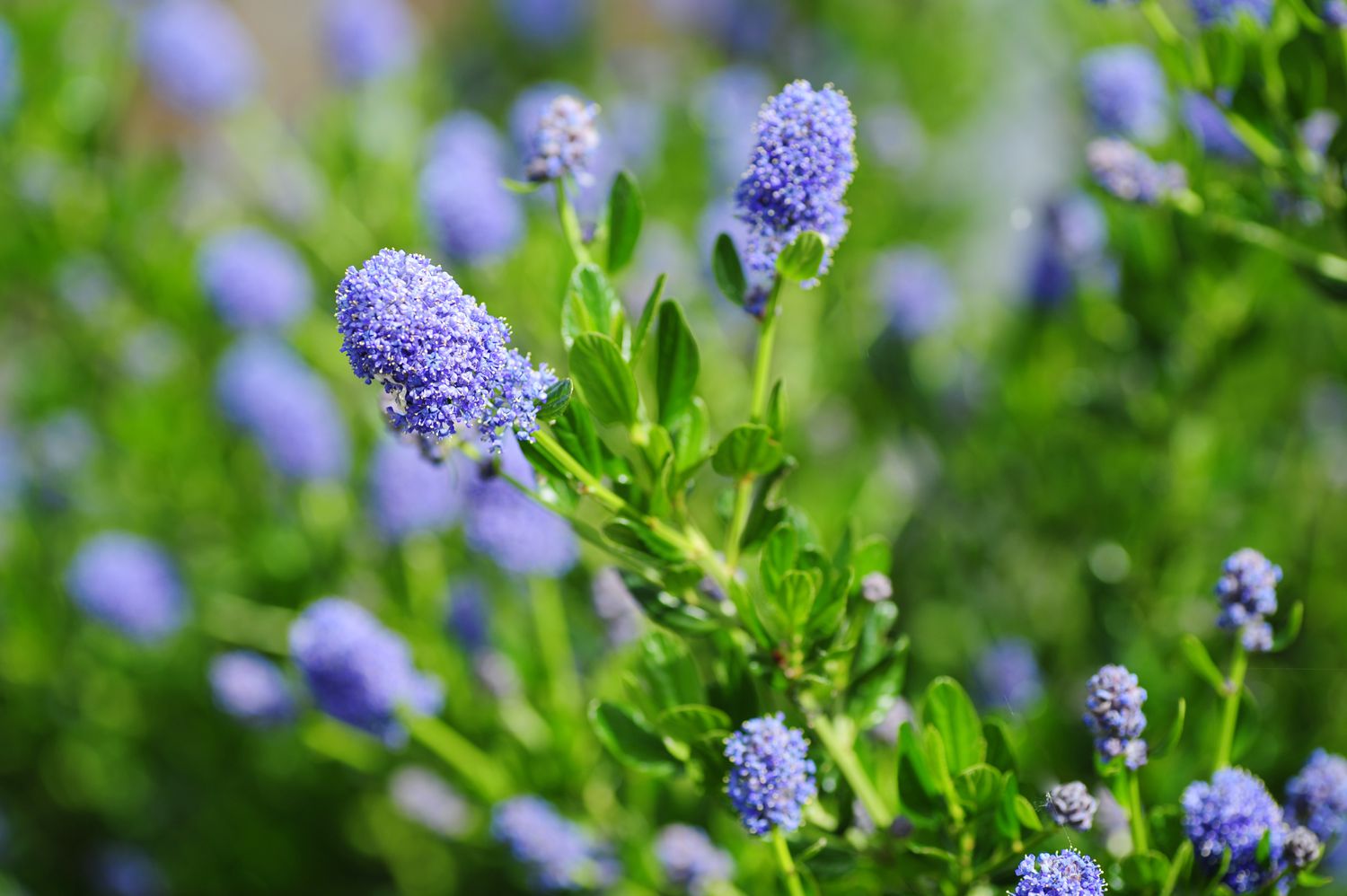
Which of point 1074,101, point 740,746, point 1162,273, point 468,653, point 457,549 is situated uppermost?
point 1074,101

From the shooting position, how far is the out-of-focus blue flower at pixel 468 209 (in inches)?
58.1

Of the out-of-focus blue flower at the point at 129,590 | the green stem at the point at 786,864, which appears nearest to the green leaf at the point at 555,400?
the green stem at the point at 786,864

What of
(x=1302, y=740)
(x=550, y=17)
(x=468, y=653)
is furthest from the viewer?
(x=550, y=17)

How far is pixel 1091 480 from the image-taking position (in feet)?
4.58

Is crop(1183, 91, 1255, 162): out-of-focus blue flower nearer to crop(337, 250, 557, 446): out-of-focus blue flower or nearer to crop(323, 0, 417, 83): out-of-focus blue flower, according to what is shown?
crop(337, 250, 557, 446): out-of-focus blue flower

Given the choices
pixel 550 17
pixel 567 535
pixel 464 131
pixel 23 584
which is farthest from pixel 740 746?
pixel 550 17

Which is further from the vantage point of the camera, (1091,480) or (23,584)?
(23,584)

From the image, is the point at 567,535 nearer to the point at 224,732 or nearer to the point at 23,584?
the point at 224,732

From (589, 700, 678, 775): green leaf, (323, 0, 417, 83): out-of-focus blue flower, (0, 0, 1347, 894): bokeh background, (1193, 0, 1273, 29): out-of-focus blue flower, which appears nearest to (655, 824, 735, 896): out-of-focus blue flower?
(0, 0, 1347, 894): bokeh background

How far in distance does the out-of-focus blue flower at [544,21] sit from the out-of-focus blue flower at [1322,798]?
254 cm

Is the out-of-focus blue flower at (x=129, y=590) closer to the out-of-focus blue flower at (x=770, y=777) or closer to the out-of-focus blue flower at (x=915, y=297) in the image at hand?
the out-of-focus blue flower at (x=915, y=297)

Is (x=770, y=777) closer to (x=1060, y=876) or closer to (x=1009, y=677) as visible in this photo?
(x=1060, y=876)

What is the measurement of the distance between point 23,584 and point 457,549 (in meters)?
0.73

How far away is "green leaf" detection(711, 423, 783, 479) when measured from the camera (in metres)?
0.69
